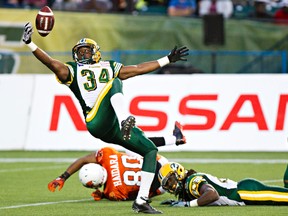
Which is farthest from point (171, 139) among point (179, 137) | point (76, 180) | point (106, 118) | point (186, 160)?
point (186, 160)

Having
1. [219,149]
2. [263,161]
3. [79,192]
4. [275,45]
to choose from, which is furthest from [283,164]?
[275,45]

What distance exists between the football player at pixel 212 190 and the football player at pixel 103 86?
0.27 meters

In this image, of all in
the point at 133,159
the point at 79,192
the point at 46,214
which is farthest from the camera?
the point at 79,192

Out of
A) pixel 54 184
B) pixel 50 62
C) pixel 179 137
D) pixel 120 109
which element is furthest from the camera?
pixel 179 137

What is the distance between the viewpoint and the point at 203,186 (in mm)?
10812

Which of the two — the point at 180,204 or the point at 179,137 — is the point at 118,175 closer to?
the point at 179,137

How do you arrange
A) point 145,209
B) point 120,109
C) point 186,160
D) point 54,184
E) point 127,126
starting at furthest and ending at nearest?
point 186,160, point 54,184, point 120,109, point 145,209, point 127,126

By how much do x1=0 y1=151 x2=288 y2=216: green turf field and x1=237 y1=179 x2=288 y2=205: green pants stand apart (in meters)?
0.11

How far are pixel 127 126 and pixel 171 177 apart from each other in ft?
3.20

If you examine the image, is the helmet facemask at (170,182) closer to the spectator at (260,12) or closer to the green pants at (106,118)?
the green pants at (106,118)

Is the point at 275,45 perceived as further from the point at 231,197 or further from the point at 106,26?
the point at 231,197

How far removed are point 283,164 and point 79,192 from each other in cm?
451

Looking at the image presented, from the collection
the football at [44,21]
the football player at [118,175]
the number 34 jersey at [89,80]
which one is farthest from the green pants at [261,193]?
the football at [44,21]

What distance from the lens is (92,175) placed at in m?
11.8
